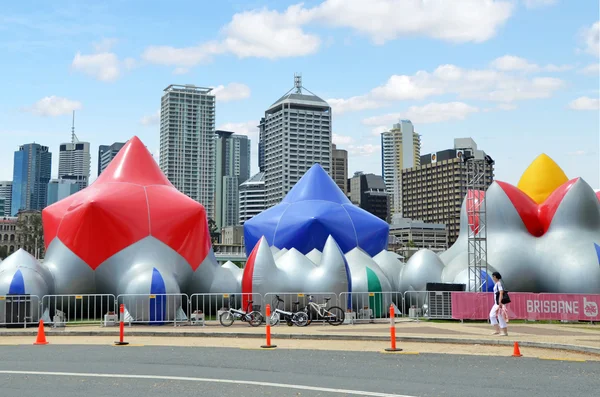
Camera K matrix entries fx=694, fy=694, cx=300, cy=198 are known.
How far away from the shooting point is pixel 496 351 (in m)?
16.1

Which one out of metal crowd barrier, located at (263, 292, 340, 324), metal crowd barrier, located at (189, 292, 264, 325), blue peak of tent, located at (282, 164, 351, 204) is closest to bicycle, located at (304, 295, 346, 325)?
metal crowd barrier, located at (263, 292, 340, 324)

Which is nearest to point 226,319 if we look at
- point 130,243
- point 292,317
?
point 292,317

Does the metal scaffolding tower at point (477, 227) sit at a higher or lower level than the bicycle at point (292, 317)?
higher

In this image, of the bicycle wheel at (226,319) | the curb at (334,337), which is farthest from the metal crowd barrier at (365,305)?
the curb at (334,337)

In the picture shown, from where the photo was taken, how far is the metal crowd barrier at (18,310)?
2431cm

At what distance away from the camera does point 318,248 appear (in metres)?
35.5

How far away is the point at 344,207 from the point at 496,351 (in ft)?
70.8

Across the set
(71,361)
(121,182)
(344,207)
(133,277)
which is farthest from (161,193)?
(71,361)

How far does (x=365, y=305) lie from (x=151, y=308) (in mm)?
8496

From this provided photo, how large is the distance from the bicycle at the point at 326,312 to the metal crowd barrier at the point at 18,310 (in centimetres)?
985

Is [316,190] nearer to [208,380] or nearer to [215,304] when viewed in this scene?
[215,304]

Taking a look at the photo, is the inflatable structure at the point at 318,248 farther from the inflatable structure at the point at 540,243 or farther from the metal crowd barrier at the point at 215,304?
the inflatable structure at the point at 540,243

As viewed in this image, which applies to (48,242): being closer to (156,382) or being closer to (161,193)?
(161,193)

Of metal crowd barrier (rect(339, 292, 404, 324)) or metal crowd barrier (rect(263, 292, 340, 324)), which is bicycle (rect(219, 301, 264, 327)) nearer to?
metal crowd barrier (rect(263, 292, 340, 324))
